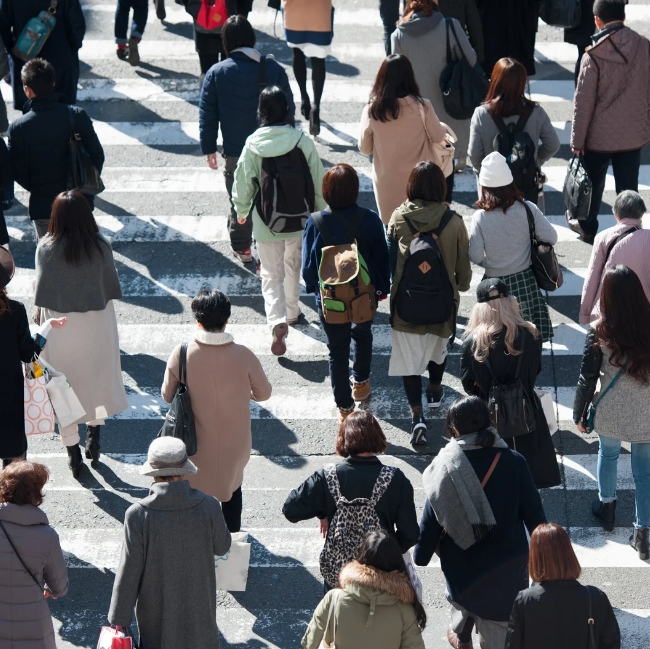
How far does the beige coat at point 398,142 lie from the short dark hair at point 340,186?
4.21 feet

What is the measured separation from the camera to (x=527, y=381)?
6863 mm

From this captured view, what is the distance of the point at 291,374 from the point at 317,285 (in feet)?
4.18

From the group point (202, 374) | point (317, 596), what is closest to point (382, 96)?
point (202, 374)

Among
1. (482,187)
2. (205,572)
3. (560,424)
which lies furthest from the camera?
(560,424)

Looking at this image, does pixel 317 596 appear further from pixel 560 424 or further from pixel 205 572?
pixel 560 424

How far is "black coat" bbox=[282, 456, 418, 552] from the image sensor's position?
5828mm

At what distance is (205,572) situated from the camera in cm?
586

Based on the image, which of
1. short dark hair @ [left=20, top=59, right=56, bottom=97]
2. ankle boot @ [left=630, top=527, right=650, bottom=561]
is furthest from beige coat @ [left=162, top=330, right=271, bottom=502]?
short dark hair @ [left=20, top=59, right=56, bottom=97]

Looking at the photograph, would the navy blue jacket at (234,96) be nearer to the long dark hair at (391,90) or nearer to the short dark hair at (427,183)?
the long dark hair at (391,90)

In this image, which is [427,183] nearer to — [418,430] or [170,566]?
[418,430]

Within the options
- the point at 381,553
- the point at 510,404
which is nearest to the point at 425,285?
Answer: the point at 510,404

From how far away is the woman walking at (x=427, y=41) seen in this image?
32.9 ft

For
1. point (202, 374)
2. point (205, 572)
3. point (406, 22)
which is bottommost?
point (205, 572)

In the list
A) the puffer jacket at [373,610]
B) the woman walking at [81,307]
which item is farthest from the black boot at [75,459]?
the puffer jacket at [373,610]
